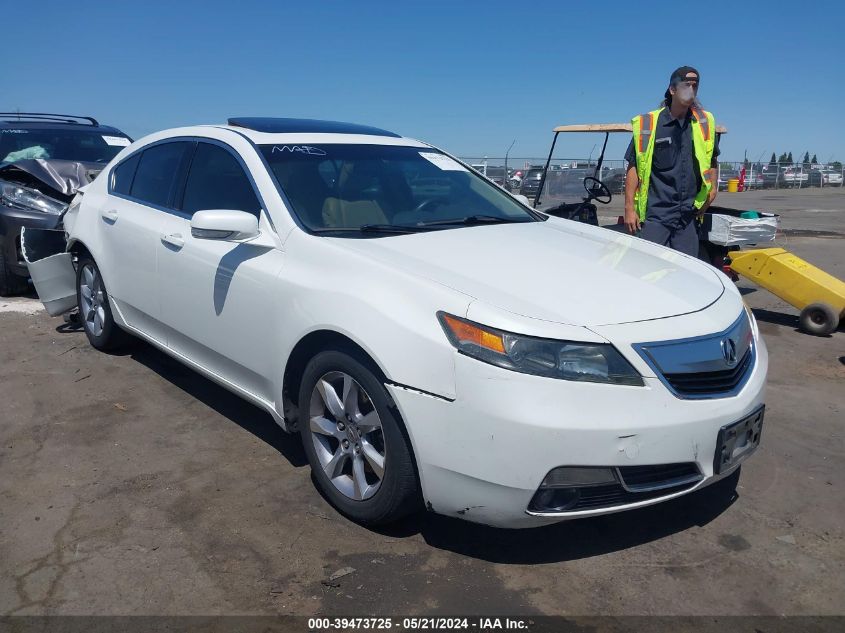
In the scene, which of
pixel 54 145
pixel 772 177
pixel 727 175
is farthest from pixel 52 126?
pixel 772 177

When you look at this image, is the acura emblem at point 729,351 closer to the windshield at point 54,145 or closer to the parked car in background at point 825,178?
the windshield at point 54,145

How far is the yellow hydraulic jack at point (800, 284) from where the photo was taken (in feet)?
20.5

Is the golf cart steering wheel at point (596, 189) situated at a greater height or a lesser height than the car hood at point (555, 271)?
greater

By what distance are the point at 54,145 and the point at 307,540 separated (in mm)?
6747

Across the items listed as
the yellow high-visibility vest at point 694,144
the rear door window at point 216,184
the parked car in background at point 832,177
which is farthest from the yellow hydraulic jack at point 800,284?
the parked car in background at point 832,177

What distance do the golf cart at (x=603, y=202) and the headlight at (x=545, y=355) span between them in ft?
15.6

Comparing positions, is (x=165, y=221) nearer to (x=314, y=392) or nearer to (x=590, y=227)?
(x=314, y=392)

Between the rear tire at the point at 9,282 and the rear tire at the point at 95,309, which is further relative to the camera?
the rear tire at the point at 9,282

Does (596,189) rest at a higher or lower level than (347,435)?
higher

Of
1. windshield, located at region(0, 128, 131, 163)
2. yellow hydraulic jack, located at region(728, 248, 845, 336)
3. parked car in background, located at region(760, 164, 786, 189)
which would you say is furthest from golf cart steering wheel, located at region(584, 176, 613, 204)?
parked car in background, located at region(760, 164, 786, 189)

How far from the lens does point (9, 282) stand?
722cm

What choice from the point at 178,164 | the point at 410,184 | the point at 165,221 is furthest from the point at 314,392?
the point at 178,164

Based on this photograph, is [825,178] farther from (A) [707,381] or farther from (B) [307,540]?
(B) [307,540]

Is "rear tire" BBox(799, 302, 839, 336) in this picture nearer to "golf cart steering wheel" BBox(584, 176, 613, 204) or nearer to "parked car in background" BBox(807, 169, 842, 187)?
"golf cart steering wheel" BBox(584, 176, 613, 204)
